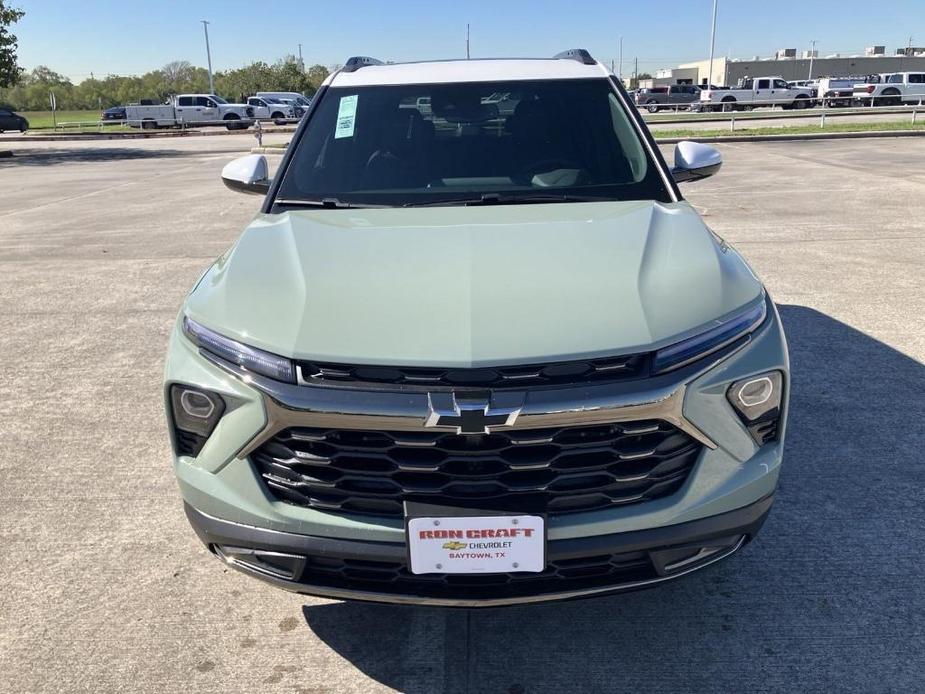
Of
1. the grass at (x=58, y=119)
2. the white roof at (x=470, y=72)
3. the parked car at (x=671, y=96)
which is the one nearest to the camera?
the white roof at (x=470, y=72)

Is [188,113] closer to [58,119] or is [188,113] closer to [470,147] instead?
[58,119]

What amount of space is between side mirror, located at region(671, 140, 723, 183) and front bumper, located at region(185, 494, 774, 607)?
214 centimetres

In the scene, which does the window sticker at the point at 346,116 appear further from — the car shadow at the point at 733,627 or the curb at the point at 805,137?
the curb at the point at 805,137

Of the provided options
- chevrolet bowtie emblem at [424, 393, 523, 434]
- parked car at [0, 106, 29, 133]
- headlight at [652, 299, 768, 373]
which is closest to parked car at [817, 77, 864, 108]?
parked car at [0, 106, 29, 133]

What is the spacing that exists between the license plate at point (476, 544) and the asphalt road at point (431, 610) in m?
0.57

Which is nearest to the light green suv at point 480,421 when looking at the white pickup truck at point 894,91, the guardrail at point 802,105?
the guardrail at point 802,105

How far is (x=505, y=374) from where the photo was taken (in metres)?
1.98

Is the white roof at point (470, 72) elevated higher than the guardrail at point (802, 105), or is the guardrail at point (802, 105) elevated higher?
the white roof at point (470, 72)

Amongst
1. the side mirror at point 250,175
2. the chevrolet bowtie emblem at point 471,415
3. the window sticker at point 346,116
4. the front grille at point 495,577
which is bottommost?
the front grille at point 495,577

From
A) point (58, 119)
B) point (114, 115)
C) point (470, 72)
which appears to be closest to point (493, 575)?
point (470, 72)

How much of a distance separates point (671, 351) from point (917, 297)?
4944mm

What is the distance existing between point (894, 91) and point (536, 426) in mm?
49507

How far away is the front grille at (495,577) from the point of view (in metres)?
2.04

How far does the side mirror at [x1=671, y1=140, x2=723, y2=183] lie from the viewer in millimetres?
3812
